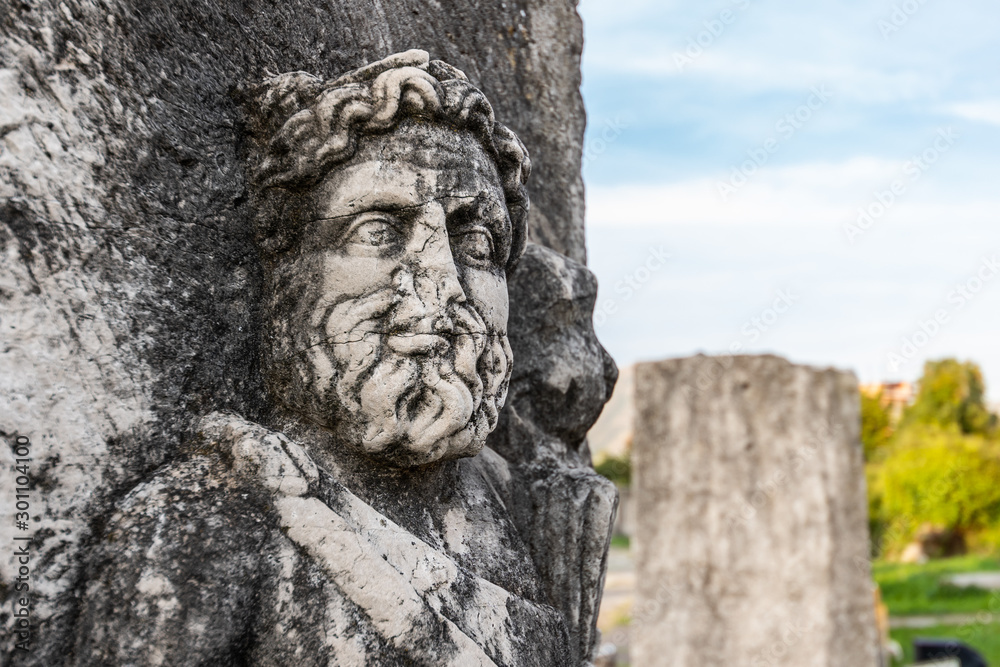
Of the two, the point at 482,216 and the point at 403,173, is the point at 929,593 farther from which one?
the point at 403,173

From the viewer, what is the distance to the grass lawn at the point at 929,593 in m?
Answer: 12.8

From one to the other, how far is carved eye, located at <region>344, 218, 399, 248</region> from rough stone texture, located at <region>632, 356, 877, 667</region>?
5457mm

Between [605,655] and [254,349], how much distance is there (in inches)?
272

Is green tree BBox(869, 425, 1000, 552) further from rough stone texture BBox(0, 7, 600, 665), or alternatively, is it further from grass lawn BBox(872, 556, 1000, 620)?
rough stone texture BBox(0, 7, 600, 665)

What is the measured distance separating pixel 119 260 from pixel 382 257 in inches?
19.6

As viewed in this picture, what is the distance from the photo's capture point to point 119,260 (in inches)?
68.6

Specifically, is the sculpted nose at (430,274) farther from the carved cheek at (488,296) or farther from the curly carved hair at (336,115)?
the curly carved hair at (336,115)

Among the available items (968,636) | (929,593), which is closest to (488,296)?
(968,636)

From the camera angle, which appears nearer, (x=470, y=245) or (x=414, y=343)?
(x=414, y=343)

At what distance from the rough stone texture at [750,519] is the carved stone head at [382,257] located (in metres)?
5.32

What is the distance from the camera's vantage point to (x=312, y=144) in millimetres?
1864

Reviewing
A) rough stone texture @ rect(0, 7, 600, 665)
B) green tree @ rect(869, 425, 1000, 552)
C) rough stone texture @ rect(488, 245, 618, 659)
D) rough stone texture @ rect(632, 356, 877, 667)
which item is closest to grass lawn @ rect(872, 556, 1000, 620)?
green tree @ rect(869, 425, 1000, 552)

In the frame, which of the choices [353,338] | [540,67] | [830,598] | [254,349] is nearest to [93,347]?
[254,349]

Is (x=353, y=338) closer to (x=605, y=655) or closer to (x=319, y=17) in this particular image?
(x=319, y=17)
